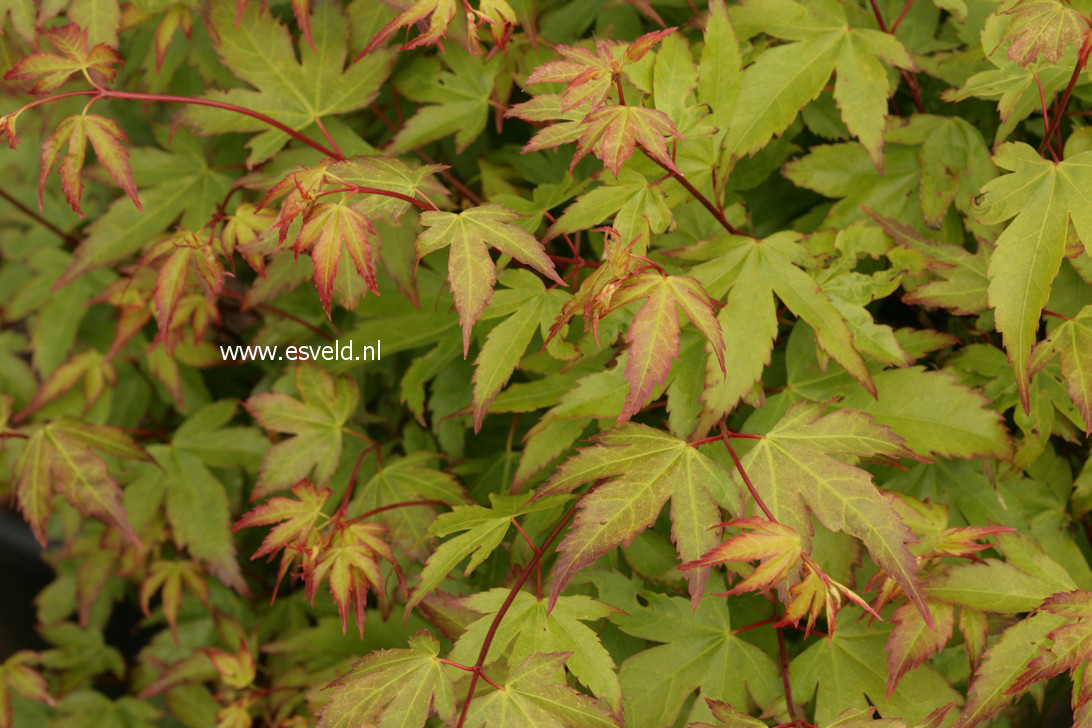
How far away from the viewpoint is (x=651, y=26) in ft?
4.89

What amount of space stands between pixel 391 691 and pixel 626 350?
0.48 meters

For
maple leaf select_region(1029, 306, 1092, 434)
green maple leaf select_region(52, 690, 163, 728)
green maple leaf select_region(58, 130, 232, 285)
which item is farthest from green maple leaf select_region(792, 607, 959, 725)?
green maple leaf select_region(52, 690, 163, 728)

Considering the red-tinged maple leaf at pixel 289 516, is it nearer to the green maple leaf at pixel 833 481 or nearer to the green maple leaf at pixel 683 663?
the green maple leaf at pixel 683 663

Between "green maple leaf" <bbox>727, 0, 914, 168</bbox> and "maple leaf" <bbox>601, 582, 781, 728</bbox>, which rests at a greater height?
"green maple leaf" <bbox>727, 0, 914, 168</bbox>

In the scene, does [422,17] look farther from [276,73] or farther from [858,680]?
[858,680]

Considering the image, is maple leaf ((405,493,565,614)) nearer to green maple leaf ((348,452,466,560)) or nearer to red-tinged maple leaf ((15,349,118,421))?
green maple leaf ((348,452,466,560))

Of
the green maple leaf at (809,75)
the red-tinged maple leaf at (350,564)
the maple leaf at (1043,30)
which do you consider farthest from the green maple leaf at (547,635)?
the maple leaf at (1043,30)

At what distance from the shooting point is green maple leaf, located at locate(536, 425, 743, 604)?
919 millimetres

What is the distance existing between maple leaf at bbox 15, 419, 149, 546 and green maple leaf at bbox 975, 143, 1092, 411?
49.8 inches

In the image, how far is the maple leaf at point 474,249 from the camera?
94cm

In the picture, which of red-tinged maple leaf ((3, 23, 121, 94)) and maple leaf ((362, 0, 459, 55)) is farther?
red-tinged maple leaf ((3, 23, 121, 94))

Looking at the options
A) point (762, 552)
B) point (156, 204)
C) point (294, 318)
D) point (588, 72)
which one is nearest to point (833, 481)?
point (762, 552)

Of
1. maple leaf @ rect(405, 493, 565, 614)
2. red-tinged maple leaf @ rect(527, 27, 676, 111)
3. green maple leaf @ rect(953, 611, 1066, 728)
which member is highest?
red-tinged maple leaf @ rect(527, 27, 676, 111)

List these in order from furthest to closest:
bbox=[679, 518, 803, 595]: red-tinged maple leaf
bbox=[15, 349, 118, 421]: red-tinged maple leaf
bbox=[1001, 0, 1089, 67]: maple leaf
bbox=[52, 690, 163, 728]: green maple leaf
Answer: bbox=[52, 690, 163, 728]: green maple leaf → bbox=[15, 349, 118, 421]: red-tinged maple leaf → bbox=[1001, 0, 1089, 67]: maple leaf → bbox=[679, 518, 803, 595]: red-tinged maple leaf
